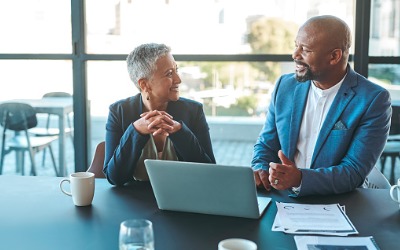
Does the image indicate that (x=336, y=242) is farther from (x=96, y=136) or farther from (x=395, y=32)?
(x=96, y=136)

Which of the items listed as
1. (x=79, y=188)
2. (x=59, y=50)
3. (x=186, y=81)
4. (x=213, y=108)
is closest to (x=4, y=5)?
(x=59, y=50)

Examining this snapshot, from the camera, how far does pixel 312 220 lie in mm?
1474

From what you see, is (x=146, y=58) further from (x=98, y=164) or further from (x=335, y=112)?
(x=335, y=112)

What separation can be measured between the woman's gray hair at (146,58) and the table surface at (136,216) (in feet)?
1.88

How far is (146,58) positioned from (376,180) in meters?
1.11

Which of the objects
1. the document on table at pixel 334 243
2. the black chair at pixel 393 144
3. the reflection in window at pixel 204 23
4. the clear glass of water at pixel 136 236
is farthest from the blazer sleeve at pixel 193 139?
the black chair at pixel 393 144

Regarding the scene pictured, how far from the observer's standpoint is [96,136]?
355 cm

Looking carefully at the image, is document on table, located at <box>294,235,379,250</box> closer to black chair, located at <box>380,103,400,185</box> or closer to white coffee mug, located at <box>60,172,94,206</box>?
white coffee mug, located at <box>60,172,94,206</box>

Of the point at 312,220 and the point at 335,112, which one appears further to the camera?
the point at 335,112

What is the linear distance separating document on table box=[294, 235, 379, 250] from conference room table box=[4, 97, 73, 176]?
8.33 feet

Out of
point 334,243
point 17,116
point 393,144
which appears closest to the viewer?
point 334,243

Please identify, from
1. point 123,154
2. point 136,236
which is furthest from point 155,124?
point 136,236

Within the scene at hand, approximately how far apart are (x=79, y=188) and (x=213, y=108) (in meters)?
1.95

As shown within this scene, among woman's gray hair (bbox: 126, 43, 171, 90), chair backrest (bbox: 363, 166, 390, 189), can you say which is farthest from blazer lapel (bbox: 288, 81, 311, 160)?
woman's gray hair (bbox: 126, 43, 171, 90)
